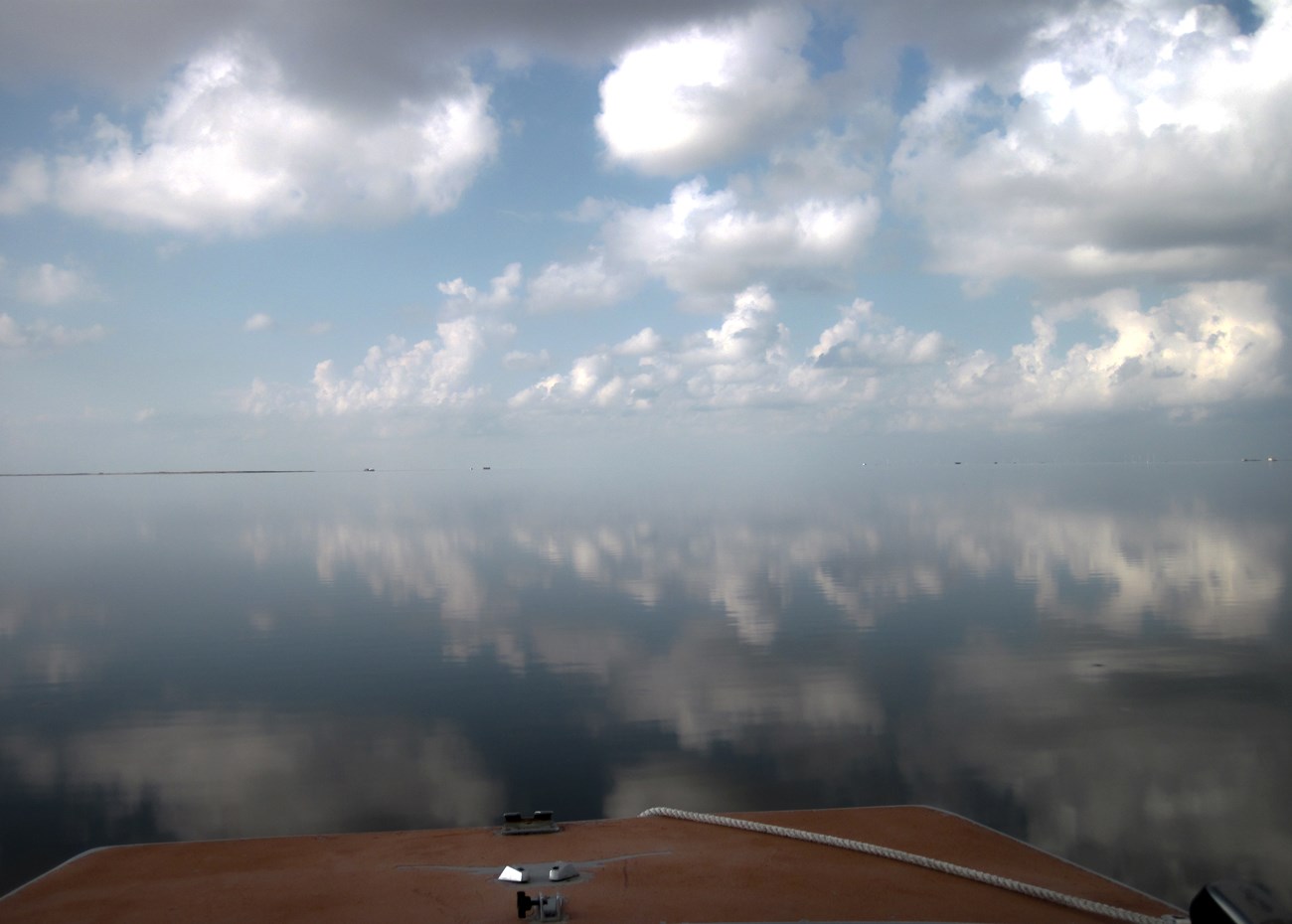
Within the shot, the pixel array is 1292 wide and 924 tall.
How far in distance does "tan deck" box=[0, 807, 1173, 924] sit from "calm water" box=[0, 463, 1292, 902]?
146cm

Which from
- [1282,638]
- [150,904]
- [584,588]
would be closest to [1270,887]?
[150,904]

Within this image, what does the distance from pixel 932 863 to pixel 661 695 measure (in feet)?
17.9

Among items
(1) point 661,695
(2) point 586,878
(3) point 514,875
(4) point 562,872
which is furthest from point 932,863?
(1) point 661,695

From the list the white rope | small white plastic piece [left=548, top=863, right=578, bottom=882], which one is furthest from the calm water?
small white plastic piece [left=548, top=863, right=578, bottom=882]

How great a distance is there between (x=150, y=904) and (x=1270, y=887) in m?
7.14

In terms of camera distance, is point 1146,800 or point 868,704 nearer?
point 1146,800

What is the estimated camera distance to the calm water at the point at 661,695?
24.1 feet

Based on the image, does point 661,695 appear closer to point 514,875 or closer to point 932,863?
point 932,863

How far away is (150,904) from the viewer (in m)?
4.82

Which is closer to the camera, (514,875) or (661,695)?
(514,875)

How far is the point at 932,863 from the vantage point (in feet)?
16.9

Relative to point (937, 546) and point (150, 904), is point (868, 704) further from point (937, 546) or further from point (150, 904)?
point (937, 546)

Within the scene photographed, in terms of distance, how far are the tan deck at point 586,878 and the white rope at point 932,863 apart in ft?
0.16

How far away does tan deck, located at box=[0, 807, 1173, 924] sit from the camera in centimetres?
463
